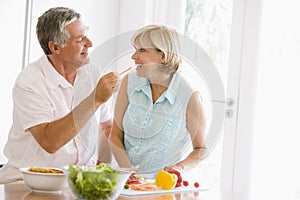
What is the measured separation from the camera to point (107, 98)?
2133 mm

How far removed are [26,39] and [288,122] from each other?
160 centimetres

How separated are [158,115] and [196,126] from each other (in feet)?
0.46

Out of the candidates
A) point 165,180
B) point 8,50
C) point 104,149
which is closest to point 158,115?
point 104,149

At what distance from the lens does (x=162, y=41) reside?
2.05 meters

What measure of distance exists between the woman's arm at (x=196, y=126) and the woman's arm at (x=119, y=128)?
0.23 metres

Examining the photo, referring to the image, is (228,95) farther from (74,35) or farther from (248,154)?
(74,35)

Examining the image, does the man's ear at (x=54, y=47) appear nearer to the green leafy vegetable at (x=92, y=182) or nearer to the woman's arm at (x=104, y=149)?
the woman's arm at (x=104, y=149)

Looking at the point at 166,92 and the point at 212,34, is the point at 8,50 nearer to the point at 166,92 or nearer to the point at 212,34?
the point at 212,34

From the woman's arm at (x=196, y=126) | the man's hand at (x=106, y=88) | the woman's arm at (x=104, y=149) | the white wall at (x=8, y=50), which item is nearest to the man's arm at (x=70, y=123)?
the man's hand at (x=106, y=88)

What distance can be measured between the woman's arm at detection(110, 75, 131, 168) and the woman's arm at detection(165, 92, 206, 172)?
228 mm

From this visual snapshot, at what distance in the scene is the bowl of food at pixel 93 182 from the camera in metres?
1.46

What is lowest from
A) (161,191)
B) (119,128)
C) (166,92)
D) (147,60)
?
(161,191)

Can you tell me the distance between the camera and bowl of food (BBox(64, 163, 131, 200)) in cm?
146

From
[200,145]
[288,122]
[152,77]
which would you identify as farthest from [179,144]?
[288,122]
